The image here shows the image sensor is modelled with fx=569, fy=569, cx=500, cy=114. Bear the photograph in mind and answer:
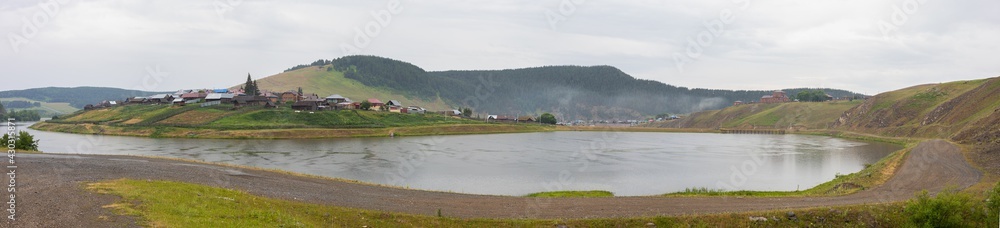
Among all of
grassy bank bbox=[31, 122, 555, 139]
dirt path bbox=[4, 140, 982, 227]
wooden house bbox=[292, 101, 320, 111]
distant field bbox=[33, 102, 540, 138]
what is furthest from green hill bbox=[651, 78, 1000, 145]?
wooden house bbox=[292, 101, 320, 111]

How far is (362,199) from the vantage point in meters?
26.8

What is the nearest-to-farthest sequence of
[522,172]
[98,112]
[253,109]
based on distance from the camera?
[522,172]
[253,109]
[98,112]

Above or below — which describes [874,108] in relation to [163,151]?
above

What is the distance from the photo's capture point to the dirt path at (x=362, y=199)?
1778cm

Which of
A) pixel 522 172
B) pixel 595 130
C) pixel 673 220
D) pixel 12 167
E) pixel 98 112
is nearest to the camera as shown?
pixel 673 220

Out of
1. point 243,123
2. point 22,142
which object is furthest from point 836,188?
point 243,123

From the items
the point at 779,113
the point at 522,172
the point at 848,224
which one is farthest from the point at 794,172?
the point at 779,113

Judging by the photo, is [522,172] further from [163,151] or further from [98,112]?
[98,112]

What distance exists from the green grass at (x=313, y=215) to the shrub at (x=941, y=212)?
0.98 meters

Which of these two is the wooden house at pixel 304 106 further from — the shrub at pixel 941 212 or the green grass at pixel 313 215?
the shrub at pixel 941 212

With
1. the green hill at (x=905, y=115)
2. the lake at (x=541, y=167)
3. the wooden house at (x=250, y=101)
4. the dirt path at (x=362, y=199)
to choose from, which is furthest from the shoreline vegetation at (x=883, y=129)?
the wooden house at (x=250, y=101)

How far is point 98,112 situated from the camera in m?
124

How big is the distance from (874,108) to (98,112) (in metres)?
173

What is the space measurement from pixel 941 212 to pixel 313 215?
74.9 ft
